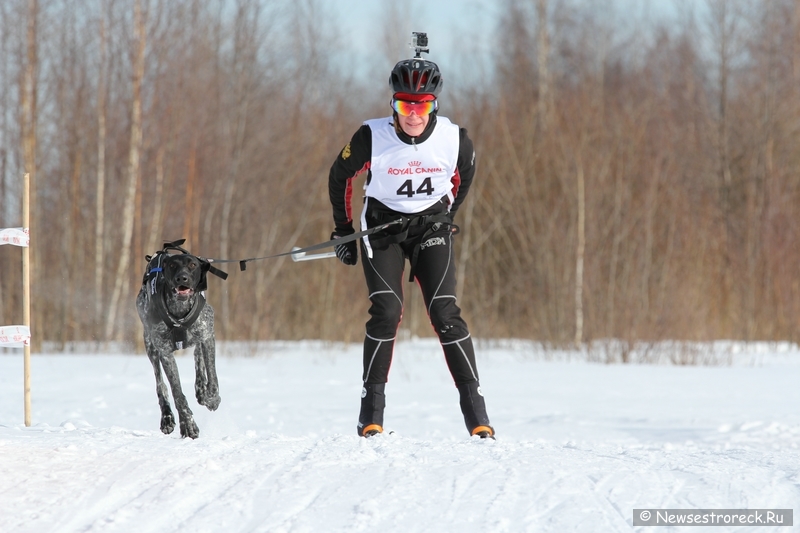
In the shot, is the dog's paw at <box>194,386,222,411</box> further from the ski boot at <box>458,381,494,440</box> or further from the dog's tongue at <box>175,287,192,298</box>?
the ski boot at <box>458,381,494,440</box>

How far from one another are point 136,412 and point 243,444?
3.64m

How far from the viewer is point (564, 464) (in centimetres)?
346

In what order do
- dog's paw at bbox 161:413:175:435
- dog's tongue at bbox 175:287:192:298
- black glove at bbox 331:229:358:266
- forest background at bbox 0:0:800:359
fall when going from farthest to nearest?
forest background at bbox 0:0:800:359 → black glove at bbox 331:229:358:266 → dog's paw at bbox 161:413:175:435 → dog's tongue at bbox 175:287:192:298

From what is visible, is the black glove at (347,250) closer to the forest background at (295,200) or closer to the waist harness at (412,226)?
the waist harness at (412,226)

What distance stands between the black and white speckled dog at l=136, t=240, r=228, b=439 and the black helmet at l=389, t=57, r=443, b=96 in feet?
4.17

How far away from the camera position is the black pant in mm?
4223

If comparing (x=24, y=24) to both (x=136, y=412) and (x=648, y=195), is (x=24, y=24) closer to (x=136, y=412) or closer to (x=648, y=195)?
(x=136, y=412)

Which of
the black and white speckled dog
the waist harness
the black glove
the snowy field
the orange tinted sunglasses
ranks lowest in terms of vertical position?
the snowy field

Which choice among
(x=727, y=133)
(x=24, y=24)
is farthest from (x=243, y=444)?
(x=727, y=133)

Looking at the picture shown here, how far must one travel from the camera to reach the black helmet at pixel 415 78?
4055 millimetres

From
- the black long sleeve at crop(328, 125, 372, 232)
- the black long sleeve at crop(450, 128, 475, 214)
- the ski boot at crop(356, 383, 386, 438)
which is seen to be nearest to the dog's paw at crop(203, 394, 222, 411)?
the ski boot at crop(356, 383, 386, 438)

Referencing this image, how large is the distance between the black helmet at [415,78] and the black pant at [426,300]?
0.68m

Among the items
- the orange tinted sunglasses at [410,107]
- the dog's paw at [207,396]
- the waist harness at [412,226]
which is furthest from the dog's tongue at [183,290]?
the orange tinted sunglasses at [410,107]

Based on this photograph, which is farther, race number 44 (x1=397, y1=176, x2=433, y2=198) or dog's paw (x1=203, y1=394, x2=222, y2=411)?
dog's paw (x1=203, y1=394, x2=222, y2=411)
